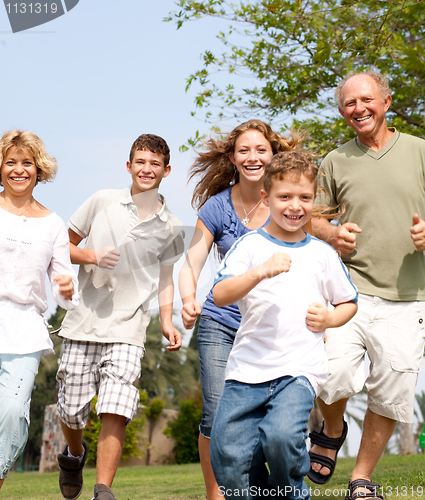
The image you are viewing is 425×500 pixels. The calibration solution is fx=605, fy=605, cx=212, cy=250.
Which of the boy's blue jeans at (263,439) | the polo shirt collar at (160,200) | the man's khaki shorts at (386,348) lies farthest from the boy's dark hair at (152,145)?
the boy's blue jeans at (263,439)

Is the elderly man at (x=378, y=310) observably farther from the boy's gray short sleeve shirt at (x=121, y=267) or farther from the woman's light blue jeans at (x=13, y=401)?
the woman's light blue jeans at (x=13, y=401)

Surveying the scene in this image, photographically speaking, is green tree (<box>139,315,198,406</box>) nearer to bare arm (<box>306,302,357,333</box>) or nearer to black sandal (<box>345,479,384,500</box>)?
black sandal (<box>345,479,384,500</box>)

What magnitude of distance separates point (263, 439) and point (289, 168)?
4.42ft

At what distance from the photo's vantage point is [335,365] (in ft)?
13.3

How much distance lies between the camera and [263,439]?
282 centimetres

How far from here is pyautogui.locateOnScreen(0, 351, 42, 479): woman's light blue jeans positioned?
354 centimetres

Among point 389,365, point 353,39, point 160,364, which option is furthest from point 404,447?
point 389,365

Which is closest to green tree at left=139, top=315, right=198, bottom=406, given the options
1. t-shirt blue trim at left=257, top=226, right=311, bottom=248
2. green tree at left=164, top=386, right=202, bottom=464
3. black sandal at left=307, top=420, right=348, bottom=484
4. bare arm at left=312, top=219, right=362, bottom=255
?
green tree at left=164, top=386, right=202, bottom=464

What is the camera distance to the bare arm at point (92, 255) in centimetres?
386

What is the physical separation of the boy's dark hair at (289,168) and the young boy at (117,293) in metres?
0.91

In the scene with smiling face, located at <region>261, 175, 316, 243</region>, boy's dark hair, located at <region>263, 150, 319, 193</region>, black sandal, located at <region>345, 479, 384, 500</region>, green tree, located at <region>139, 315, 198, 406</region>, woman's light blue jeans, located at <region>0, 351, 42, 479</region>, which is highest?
boy's dark hair, located at <region>263, 150, 319, 193</region>

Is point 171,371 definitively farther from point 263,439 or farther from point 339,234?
point 263,439

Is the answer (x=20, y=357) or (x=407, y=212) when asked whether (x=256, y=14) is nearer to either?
(x=407, y=212)

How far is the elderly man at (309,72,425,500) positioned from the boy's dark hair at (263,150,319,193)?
0.96 metres
